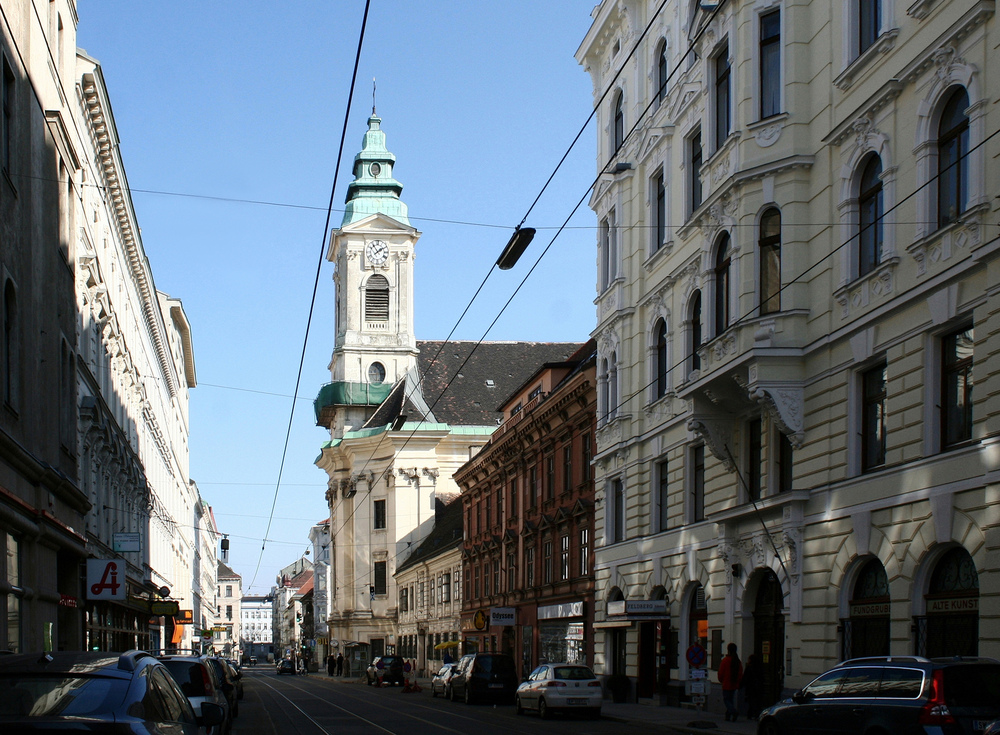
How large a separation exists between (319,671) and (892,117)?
3694 inches

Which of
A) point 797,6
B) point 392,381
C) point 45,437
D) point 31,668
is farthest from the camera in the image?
point 392,381

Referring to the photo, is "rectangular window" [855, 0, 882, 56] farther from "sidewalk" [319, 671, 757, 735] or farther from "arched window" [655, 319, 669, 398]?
"sidewalk" [319, 671, 757, 735]

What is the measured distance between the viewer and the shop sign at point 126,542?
119ft

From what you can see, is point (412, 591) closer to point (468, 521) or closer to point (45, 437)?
point (468, 521)

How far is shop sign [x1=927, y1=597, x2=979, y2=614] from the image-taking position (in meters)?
19.0

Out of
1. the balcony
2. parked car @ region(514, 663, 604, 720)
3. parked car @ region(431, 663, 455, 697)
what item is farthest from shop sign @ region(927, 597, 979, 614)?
A: the balcony

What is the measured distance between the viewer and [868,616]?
2236 centimetres

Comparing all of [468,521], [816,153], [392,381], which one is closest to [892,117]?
[816,153]

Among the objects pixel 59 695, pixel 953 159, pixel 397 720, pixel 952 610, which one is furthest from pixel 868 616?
pixel 59 695

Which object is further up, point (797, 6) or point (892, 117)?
point (797, 6)

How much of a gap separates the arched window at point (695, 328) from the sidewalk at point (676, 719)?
8.12m

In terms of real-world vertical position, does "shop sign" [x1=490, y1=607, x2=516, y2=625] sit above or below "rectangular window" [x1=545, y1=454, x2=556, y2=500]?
below

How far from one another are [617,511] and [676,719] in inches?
461

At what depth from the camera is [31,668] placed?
848 centimetres
